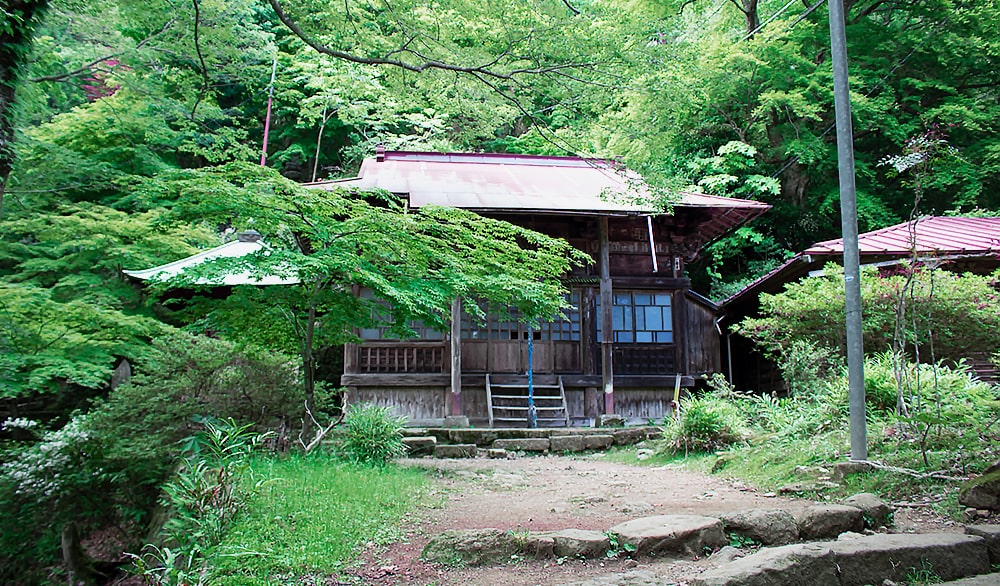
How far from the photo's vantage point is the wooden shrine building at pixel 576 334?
12.0 metres

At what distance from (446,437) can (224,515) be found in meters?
6.27

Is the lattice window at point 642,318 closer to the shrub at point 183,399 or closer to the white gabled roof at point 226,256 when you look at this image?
the white gabled roof at point 226,256

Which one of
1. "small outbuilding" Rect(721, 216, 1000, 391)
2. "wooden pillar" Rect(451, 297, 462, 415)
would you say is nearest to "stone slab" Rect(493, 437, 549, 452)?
"wooden pillar" Rect(451, 297, 462, 415)

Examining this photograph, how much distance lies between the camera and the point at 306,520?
447 centimetres

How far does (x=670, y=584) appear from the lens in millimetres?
3334

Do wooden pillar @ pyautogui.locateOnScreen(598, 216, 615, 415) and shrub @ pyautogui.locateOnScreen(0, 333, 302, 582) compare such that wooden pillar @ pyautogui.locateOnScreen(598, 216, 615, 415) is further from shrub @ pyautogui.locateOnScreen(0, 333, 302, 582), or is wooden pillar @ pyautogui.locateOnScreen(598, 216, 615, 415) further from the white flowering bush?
the white flowering bush

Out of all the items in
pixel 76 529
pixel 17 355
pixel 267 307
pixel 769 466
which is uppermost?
pixel 267 307

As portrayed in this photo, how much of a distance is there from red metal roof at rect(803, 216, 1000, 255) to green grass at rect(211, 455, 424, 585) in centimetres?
909

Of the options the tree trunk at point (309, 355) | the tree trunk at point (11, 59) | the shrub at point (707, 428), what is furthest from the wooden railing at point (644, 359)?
the tree trunk at point (11, 59)

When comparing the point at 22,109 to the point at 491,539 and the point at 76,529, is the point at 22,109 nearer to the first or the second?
the point at 76,529

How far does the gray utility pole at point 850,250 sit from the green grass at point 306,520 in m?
4.04

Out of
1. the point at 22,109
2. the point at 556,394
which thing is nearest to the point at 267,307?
the point at 22,109

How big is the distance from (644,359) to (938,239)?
598 centimetres

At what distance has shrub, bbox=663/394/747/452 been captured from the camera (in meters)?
8.52
